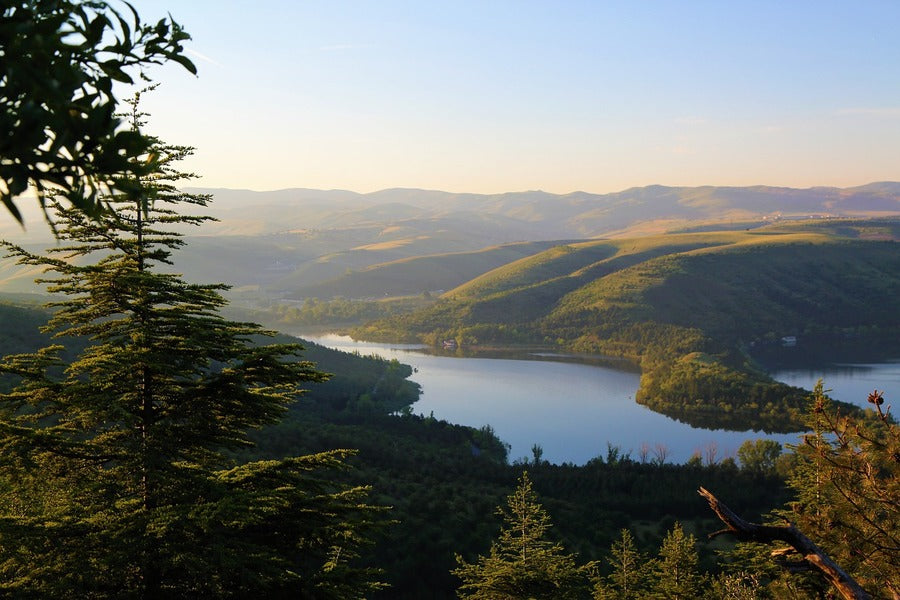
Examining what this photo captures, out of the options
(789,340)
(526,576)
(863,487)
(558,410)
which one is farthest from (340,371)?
(789,340)

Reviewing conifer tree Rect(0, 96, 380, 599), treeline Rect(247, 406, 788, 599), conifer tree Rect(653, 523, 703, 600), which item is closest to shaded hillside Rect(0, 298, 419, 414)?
treeline Rect(247, 406, 788, 599)

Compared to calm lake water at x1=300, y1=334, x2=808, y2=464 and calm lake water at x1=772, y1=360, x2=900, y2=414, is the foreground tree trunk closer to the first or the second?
calm lake water at x1=300, y1=334, x2=808, y2=464

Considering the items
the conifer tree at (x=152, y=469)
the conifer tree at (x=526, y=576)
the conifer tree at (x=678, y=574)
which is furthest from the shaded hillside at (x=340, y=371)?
the conifer tree at (x=152, y=469)

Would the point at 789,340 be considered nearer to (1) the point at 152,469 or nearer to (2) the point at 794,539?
(2) the point at 794,539

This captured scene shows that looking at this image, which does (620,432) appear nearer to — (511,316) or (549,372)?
(549,372)

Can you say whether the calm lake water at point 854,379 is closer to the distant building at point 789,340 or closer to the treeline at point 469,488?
the distant building at point 789,340

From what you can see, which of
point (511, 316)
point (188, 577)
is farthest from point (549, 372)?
point (188, 577)
